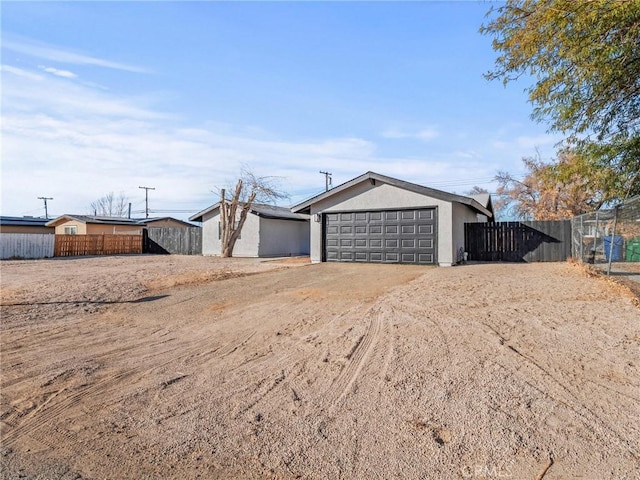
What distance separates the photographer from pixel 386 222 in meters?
14.5

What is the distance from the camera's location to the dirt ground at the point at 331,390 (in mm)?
2537

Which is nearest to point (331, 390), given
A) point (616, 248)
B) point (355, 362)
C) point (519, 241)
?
point (355, 362)

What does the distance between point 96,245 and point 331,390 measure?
25.2 meters

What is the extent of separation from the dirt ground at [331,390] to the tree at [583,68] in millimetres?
4464

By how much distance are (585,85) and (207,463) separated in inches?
408

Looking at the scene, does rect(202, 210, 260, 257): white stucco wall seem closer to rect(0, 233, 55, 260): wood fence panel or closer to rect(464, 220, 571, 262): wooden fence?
rect(0, 233, 55, 260): wood fence panel

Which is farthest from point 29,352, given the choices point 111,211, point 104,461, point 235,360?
point 111,211

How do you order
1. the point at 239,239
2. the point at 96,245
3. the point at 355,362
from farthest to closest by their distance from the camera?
the point at 96,245, the point at 239,239, the point at 355,362

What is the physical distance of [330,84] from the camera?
37.6 ft

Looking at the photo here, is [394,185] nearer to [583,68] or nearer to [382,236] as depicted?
[382,236]

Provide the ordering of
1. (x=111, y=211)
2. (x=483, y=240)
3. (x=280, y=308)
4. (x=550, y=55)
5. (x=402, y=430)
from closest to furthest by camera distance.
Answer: (x=402, y=430) < (x=280, y=308) < (x=550, y=55) < (x=483, y=240) < (x=111, y=211)

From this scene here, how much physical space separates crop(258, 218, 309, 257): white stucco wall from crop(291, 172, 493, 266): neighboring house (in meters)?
7.06

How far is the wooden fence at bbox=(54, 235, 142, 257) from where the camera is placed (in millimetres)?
23031

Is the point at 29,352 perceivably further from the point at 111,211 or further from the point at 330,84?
the point at 111,211
